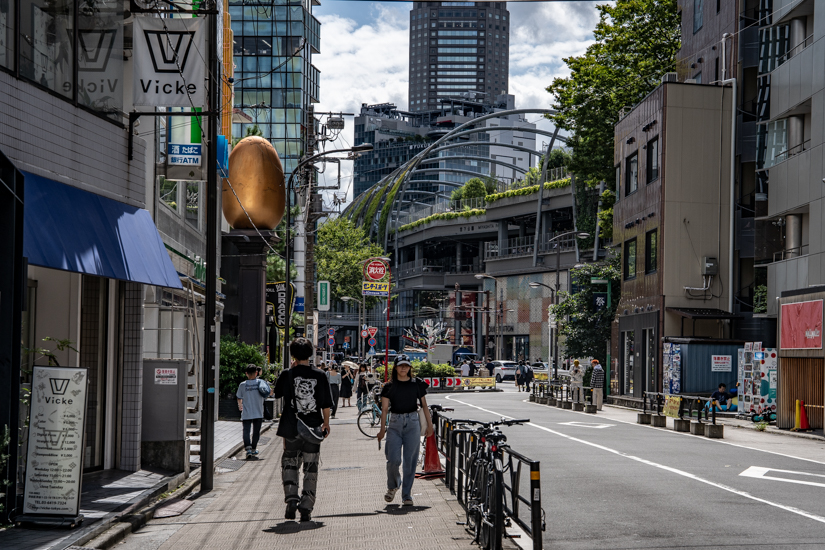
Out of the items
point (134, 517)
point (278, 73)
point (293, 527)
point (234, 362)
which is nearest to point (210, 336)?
point (134, 517)

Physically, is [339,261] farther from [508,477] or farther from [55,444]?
[55,444]

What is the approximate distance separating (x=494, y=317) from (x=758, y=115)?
61074 millimetres

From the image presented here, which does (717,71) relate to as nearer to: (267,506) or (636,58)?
(636,58)

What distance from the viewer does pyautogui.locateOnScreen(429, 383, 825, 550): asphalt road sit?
9.87 metres

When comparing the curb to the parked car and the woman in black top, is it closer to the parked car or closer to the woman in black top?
the woman in black top

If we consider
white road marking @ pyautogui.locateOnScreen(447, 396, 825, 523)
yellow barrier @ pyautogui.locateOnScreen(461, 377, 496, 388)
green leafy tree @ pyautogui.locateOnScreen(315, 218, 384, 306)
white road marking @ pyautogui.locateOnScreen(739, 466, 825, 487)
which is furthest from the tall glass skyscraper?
white road marking @ pyautogui.locateOnScreen(739, 466, 825, 487)

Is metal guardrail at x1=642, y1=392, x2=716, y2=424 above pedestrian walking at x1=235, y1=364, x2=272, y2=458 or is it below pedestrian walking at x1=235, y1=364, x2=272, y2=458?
below

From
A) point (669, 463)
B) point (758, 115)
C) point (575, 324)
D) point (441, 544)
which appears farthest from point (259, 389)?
point (575, 324)

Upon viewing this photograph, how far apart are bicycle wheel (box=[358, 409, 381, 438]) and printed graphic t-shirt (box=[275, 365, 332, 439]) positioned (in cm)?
1434

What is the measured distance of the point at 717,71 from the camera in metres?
38.6

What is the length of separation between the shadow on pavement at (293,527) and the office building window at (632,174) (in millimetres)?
33052

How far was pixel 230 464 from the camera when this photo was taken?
18.2 metres

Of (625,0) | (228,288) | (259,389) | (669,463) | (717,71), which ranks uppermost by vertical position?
(625,0)

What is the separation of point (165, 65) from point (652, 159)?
28.3 m
